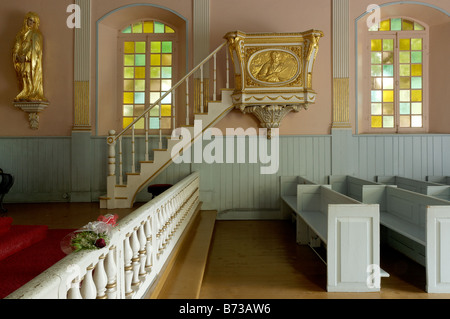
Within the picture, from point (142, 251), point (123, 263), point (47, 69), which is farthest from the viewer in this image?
point (47, 69)

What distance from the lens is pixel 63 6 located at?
6.81m

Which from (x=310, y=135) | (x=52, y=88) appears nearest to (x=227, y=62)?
(x=310, y=135)

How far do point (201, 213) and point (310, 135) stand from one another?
8.73ft

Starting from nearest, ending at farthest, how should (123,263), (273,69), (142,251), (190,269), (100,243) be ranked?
(100,243) < (123,263) < (142,251) < (190,269) < (273,69)

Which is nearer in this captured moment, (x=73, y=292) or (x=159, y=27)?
(x=73, y=292)

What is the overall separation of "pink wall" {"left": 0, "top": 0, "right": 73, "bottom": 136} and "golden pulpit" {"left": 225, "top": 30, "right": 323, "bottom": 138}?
3.51 m

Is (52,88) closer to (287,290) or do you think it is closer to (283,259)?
(283,259)

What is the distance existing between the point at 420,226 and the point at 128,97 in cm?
597

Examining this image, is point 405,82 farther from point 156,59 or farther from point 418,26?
point 156,59

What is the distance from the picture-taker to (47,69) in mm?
6809

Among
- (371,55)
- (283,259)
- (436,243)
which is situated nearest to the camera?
(436,243)

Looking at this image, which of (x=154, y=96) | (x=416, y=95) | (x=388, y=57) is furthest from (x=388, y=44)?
(x=154, y=96)

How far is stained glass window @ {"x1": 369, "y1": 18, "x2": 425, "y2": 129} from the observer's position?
23.5 feet

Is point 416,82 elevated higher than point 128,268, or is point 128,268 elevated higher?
point 416,82
